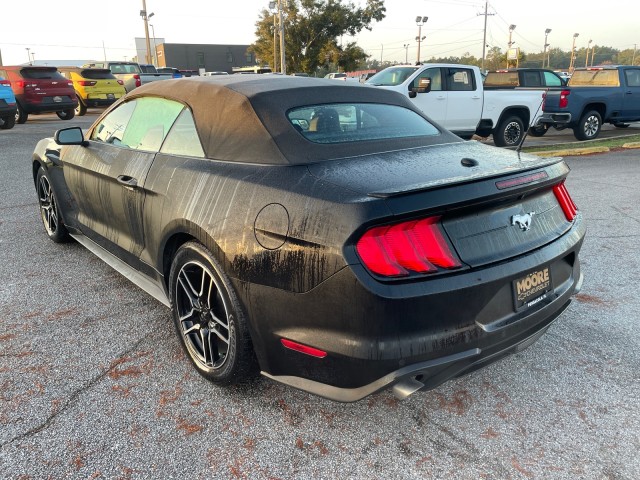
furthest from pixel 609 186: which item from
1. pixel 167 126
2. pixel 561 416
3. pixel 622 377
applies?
pixel 167 126

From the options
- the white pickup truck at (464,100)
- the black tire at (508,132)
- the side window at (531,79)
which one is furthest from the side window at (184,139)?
the side window at (531,79)

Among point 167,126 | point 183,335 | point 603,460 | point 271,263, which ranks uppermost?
point 167,126

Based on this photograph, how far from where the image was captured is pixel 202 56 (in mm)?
71875

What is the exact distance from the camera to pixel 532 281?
232 cm

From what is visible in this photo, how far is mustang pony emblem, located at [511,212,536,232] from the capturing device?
2.30 m

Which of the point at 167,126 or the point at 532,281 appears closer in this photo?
the point at 532,281

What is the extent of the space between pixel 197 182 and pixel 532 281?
1.69 m

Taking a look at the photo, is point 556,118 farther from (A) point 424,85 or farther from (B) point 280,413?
(B) point 280,413

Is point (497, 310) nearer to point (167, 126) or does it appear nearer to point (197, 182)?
point (197, 182)

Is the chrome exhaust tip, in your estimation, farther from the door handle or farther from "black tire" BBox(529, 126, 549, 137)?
"black tire" BBox(529, 126, 549, 137)

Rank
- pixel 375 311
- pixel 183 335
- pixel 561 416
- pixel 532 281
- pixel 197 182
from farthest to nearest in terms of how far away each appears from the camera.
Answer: pixel 183 335 → pixel 197 182 → pixel 561 416 → pixel 532 281 → pixel 375 311

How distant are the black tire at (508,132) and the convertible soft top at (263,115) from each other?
9611 mm

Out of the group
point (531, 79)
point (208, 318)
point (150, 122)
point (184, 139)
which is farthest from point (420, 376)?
point (531, 79)

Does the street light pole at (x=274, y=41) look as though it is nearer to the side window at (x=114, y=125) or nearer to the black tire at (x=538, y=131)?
the black tire at (x=538, y=131)
